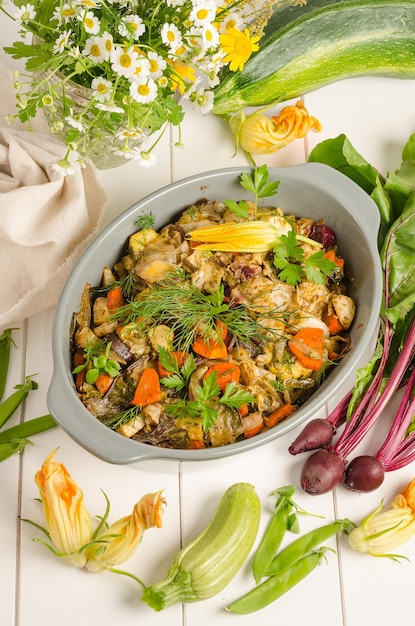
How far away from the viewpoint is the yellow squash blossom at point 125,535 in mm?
2255

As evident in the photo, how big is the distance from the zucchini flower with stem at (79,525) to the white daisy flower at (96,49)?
1019 mm

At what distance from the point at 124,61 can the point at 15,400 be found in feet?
3.44

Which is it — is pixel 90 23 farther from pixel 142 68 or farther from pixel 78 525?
A: pixel 78 525

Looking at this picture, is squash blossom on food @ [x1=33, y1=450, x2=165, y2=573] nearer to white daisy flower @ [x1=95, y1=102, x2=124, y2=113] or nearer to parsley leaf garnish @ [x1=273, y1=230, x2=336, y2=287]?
parsley leaf garnish @ [x1=273, y1=230, x2=336, y2=287]

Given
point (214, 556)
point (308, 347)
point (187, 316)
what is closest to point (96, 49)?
point (187, 316)

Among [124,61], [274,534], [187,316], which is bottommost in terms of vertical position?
[274,534]

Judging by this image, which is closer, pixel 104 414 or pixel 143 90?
pixel 143 90

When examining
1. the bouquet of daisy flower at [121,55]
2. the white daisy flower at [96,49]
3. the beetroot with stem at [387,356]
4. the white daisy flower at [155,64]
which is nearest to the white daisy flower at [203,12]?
the bouquet of daisy flower at [121,55]

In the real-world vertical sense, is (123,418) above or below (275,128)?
below

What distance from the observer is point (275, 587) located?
237 cm

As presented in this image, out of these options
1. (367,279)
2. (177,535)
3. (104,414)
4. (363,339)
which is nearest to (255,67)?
(367,279)

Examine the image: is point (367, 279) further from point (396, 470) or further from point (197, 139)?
point (197, 139)

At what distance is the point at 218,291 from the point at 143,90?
61cm

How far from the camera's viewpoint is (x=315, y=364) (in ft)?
7.74
